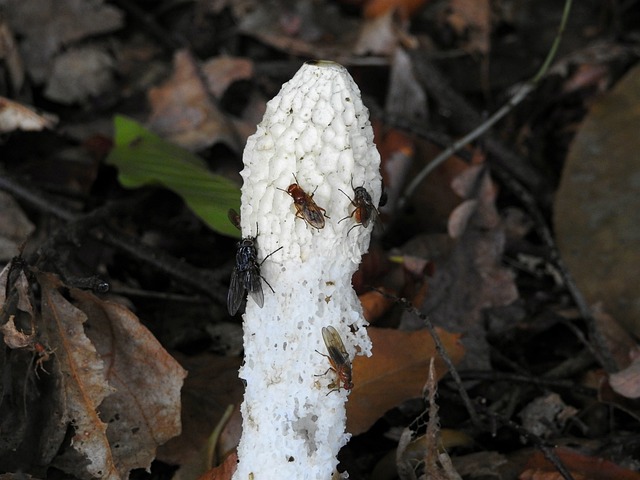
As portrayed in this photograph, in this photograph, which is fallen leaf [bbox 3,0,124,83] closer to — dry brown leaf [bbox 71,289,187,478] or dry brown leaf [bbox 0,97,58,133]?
dry brown leaf [bbox 0,97,58,133]

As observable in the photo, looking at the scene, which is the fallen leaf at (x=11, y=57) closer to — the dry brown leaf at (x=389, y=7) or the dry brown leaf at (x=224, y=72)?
the dry brown leaf at (x=224, y=72)

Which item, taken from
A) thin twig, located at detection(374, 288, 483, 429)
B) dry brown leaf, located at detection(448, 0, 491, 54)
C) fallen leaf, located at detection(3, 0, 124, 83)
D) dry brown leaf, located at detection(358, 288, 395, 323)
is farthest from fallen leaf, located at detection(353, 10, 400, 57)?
thin twig, located at detection(374, 288, 483, 429)

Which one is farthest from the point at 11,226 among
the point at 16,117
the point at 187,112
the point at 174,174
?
the point at 187,112

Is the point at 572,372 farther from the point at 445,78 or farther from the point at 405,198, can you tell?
the point at 445,78

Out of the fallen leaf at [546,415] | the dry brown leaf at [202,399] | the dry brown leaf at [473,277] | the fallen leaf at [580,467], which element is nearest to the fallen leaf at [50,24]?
the dry brown leaf at [202,399]

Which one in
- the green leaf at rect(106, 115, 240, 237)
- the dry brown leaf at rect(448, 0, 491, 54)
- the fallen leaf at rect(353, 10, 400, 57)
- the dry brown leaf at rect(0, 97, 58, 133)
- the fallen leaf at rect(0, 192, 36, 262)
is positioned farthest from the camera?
the dry brown leaf at rect(448, 0, 491, 54)

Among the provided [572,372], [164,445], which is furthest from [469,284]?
[164,445]
